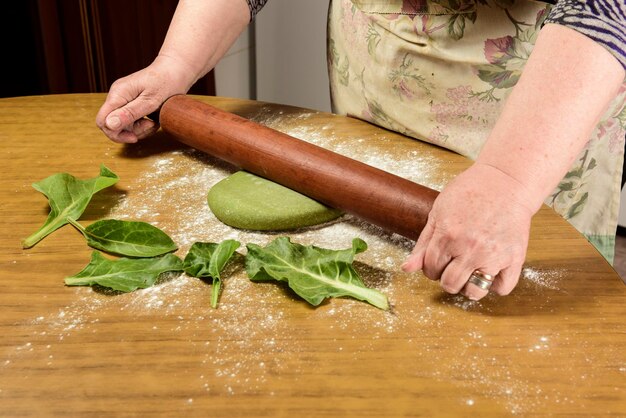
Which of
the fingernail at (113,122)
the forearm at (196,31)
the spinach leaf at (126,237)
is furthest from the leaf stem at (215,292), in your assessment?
the forearm at (196,31)

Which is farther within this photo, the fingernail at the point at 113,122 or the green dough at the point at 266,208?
the fingernail at the point at 113,122

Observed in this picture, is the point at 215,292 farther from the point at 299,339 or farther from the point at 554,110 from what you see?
the point at 554,110

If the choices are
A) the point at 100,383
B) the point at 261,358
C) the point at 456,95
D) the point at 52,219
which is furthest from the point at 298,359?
the point at 456,95

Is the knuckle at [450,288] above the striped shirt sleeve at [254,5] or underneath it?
underneath

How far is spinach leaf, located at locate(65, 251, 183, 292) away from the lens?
2.83 feet

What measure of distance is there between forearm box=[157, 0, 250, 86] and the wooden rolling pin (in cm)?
15

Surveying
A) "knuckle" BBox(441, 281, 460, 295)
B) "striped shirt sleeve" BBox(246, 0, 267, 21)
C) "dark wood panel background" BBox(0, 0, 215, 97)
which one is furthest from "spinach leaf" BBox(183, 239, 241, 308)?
"dark wood panel background" BBox(0, 0, 215, 97)

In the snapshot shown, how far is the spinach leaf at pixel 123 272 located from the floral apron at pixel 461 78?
61cm

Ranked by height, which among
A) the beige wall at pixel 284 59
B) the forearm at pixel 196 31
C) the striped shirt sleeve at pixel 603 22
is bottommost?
the beige wall at pixel 284 59

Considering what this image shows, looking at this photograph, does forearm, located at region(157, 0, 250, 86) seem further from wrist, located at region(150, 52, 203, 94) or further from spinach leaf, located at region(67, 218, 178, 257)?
spinach leaf, located at region(67, 218, 178, 257)

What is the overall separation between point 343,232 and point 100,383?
460 millimetres

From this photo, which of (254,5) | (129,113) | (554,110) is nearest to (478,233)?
(554,110)

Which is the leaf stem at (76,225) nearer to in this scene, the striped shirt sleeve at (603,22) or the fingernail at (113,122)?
the fingernail at (113,122)

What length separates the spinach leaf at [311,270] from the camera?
84 cm
